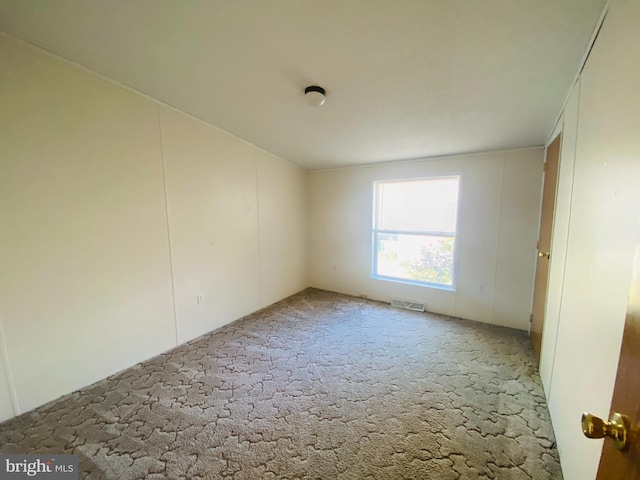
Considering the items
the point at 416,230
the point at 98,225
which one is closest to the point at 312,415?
the point at 98,225

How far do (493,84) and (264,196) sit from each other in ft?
9.15

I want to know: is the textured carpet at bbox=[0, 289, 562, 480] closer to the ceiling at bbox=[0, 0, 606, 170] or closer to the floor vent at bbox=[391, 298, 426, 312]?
the floor vent at bbox=[391, 298, 426, 312]

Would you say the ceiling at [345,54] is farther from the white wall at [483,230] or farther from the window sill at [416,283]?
the window sill at [416,283]

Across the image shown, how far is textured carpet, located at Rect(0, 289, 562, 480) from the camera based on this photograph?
1388 millimetres

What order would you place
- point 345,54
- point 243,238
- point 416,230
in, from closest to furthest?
1. point 345,54
2. point 243,238
3. point 416,230

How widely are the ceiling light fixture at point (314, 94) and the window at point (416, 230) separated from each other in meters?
2.02

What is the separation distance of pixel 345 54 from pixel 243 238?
2.39 meters

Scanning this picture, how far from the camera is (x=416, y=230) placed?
11.8 ft

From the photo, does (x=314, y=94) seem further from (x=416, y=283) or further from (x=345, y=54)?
(x=416, y=283)

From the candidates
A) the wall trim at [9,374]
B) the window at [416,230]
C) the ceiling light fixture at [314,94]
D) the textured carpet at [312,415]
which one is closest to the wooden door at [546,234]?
the textured carpet at [312,415]

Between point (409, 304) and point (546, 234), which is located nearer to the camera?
point (546, 234)

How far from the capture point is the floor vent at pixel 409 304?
3560mm

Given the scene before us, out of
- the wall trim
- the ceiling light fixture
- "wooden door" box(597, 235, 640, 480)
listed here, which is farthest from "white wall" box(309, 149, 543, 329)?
the wall trim

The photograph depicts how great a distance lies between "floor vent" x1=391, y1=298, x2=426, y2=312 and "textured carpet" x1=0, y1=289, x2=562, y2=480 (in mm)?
799
